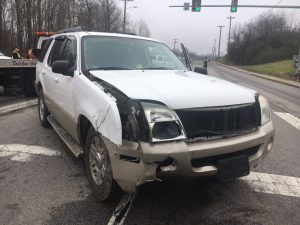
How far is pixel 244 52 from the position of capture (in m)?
76.5

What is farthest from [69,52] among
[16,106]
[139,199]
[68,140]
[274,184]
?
[16,106]

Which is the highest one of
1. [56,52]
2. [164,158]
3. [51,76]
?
[56,52]

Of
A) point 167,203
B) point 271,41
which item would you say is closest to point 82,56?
point 167,203

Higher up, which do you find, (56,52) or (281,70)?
(56,52)

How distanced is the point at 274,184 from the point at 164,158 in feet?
6.64

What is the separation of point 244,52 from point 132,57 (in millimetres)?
75621

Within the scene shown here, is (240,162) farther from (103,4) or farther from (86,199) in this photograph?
(103,4)

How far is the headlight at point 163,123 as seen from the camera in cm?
302

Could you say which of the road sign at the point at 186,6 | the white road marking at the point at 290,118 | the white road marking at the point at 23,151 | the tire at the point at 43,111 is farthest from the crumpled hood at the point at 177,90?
the road sign at the point at 186,6

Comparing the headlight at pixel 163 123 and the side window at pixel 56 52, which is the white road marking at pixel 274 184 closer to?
the headlight at pixel 163 123

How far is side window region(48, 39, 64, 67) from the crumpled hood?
1661 mm

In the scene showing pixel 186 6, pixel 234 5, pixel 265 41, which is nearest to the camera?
pixel 234 5

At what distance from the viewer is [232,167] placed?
10.9 ft

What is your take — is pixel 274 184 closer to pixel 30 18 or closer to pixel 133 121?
pixel 133 121
